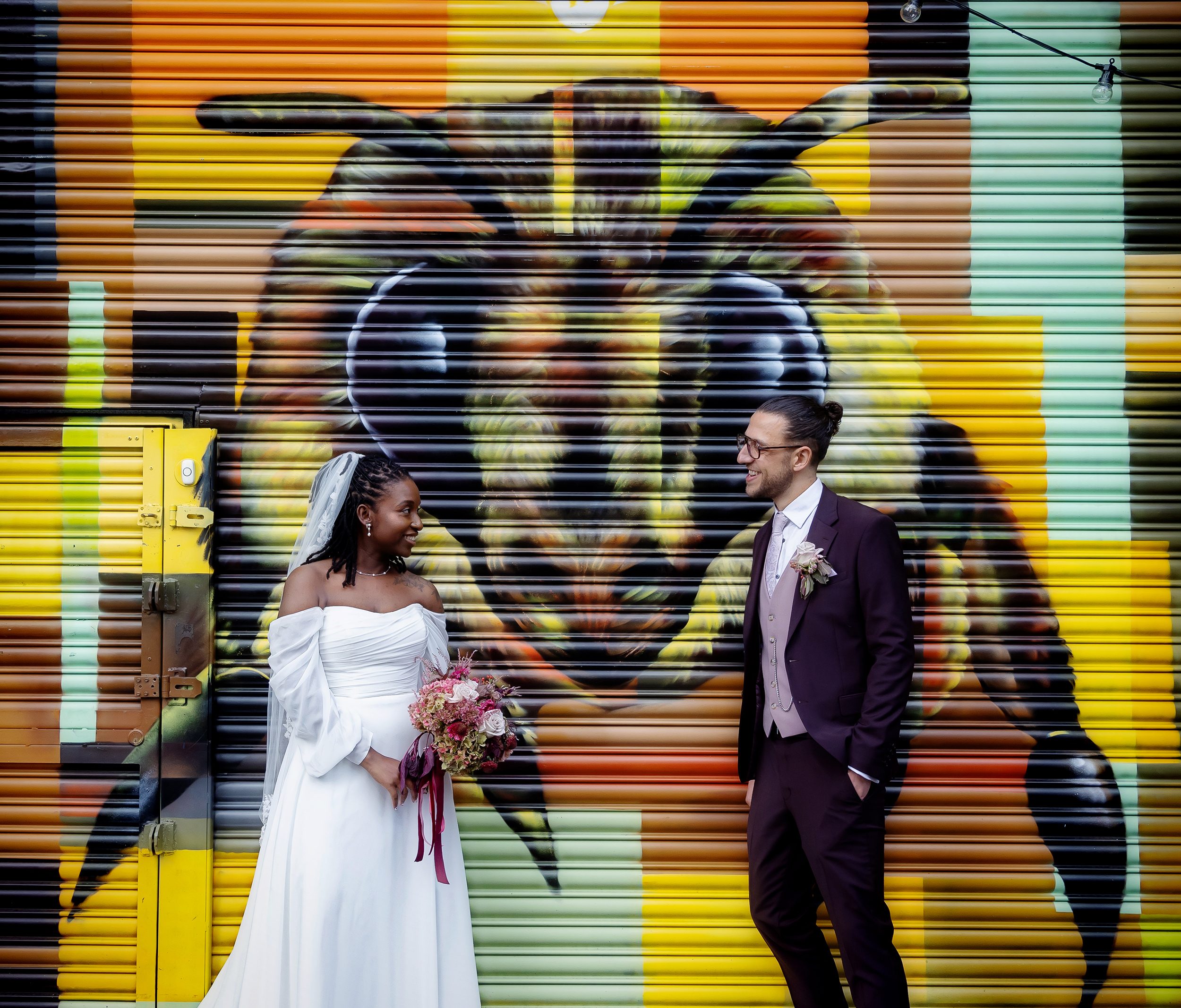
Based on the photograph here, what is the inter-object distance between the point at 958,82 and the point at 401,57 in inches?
107

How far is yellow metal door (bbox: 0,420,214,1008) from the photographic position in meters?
4.27

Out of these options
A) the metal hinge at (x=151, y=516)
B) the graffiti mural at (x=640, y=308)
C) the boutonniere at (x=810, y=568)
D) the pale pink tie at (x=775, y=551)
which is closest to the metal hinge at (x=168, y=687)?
the graffiti mural at (x=640, y=308)

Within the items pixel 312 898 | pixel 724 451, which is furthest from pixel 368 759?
pixel 724 451

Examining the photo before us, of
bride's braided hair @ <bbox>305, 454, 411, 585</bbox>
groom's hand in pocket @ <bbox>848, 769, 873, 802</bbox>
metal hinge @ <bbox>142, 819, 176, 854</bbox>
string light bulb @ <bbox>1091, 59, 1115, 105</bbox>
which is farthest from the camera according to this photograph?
metal hinge @ <bbox>142, 819, 176, 854</bbox>

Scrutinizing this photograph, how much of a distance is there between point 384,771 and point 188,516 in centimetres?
170

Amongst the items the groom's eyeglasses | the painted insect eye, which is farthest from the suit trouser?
the painted insect eye

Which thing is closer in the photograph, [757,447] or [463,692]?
[463,692]

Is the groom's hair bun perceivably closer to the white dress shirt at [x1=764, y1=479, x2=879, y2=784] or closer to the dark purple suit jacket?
the white dress shirt at [x1=764, y1=479, x2=879, y2=784]

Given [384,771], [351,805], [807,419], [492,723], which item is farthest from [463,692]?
[807,419]

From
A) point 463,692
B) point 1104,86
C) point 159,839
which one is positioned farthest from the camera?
point 159,839

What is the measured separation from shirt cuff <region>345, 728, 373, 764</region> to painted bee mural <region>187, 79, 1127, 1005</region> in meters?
1.05

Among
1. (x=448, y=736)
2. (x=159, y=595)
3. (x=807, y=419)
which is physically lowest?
(x=448, y=736)

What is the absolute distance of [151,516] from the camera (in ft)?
14.2

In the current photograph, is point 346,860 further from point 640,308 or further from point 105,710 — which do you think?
point 640,308
